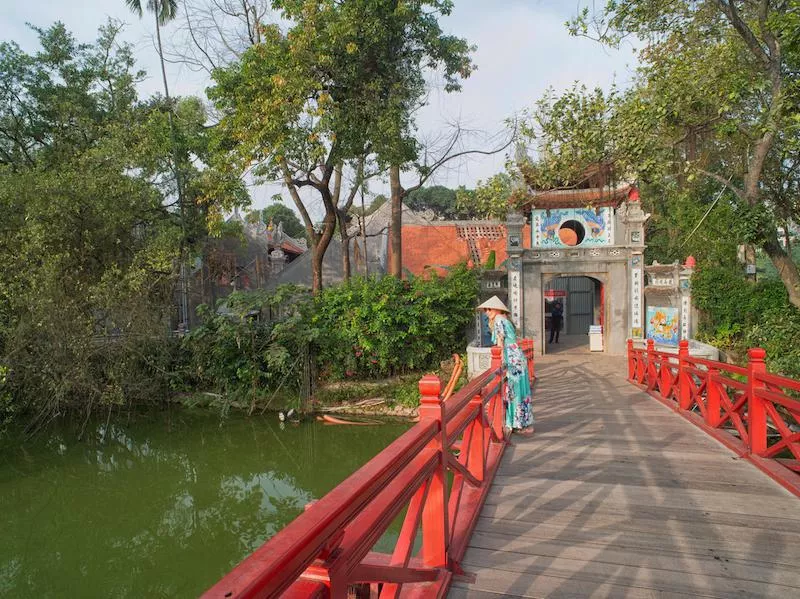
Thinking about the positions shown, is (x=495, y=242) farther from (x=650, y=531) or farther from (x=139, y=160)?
(x=650, y=531)

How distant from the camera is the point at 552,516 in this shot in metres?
3.23

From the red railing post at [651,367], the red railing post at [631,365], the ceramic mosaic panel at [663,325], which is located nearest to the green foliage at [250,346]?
the red railing post at [631,365]

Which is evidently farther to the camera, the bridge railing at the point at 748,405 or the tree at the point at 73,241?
the tree at the point at 73,241

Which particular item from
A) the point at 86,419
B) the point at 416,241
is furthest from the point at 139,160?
the point at 416,241

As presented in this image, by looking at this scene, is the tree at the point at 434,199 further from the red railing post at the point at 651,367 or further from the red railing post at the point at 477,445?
the red railing post at the point at 477,445

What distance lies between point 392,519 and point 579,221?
1302cm

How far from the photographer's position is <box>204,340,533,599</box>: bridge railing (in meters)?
1.15

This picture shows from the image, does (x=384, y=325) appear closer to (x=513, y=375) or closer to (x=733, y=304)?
(x=513, y=375)

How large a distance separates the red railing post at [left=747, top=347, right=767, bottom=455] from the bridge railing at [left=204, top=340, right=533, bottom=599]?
2.23 meters

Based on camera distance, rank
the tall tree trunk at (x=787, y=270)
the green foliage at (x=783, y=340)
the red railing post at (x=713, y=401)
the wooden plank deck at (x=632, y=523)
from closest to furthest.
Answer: the wooden plank deck at (x=632, y=523)
the red railing post at (x=713, y=401)
the tall tree trunk at (x=787, y=270)
the green foliage at (x=783, y=340)

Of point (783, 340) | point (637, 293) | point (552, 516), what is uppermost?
point (637, 293)

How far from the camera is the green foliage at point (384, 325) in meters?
11.7

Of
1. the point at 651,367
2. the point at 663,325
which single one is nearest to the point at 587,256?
the point at 663,325

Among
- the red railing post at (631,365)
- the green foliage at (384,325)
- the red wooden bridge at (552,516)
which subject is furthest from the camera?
the green foliage at (384,325)
